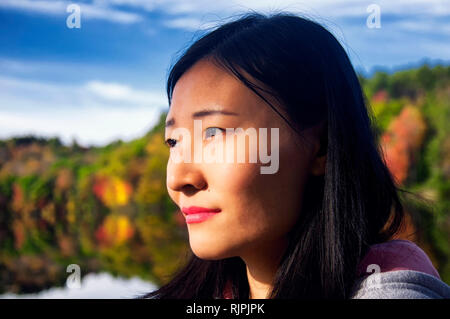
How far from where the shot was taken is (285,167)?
1.25 meters

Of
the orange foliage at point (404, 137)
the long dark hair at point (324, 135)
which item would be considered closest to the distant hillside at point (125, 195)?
the orange foliage at point (404, 137)

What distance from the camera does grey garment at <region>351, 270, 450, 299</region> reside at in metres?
1.08

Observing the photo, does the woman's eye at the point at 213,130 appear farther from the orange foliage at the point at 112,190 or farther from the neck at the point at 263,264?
the orange foliage at the point at 112,190

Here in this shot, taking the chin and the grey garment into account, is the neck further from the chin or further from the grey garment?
the grey garment

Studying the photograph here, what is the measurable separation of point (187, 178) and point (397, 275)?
0.54 metres

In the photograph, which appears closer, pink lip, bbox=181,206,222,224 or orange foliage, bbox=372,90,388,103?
pink lip, bbox=181,206,222,224

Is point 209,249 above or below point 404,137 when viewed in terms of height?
below

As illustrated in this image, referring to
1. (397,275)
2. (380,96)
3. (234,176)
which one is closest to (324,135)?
(234,176)

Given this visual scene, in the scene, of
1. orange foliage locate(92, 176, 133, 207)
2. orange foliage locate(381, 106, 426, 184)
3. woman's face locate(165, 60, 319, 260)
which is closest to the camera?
woman's face locate(165, 60, 319, 260)

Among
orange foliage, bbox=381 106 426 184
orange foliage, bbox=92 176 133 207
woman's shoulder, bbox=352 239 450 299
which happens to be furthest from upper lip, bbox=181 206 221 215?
orange foliage, bbox=92 176 133 207

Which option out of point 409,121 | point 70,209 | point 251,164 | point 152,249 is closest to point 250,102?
point 251,164

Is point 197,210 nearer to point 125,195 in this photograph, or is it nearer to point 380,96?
point 380,96

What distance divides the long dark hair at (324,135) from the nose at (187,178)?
9.9 inches
